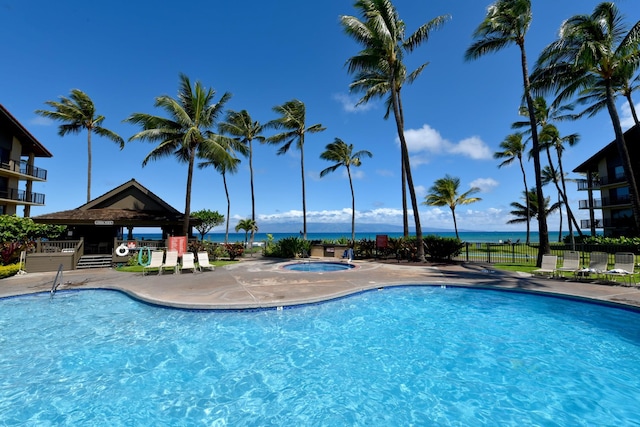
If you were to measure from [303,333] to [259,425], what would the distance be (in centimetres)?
272

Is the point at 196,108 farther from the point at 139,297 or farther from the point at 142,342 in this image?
the point at 142,342

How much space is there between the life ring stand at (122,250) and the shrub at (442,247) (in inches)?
698

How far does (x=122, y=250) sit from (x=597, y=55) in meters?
25.2

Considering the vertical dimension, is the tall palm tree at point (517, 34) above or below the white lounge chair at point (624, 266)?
above

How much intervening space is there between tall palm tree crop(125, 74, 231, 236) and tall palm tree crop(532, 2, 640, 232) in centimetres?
1843

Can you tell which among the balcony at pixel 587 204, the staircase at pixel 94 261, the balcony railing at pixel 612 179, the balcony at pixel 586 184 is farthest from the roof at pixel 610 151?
the staircase at pixel 94 261

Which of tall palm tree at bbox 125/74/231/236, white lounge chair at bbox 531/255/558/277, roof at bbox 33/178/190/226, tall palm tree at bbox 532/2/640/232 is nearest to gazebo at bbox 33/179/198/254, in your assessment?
roof at bbox 33/178/190/226

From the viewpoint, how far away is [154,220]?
17.2 metres

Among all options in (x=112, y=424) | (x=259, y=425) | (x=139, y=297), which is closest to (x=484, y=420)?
(x=259, y=425)

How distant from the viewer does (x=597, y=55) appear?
1192cm

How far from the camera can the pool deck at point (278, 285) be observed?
7.63 meters

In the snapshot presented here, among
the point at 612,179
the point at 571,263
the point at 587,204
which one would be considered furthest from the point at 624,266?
the point at 587,204

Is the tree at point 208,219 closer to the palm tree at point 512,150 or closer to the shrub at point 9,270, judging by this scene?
the shrub at point 9,270

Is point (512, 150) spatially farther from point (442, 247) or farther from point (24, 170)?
point (24, 170)
